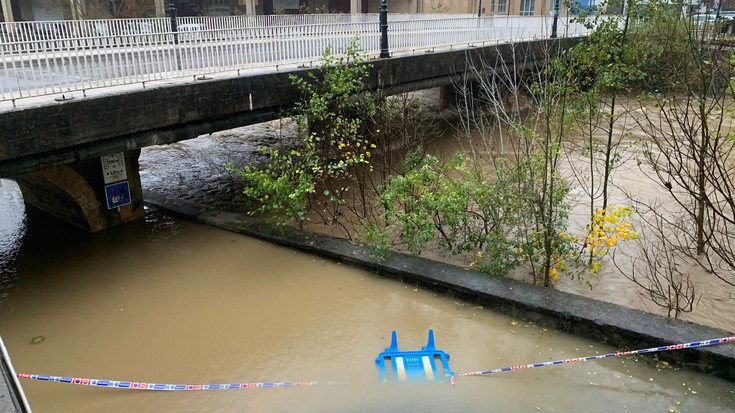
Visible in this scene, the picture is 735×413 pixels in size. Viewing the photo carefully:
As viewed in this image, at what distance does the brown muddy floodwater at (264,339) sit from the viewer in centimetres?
496

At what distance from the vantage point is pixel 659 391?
4898mm

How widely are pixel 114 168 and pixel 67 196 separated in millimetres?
869

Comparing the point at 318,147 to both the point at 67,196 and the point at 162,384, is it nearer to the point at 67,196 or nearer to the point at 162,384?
the point at 67,196

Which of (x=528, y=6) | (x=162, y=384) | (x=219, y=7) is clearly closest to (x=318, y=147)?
(x=162, y=384)

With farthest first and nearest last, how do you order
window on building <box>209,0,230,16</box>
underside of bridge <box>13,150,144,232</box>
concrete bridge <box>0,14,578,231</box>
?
1. window on building <box>209,0,230,16</box>
2. underside of bridge <box>13,150,144,232</box>
3. concrete bridge <box>0,14,578,231</box>

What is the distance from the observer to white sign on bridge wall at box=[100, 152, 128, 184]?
9305 mm

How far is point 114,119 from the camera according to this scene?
7.41 m

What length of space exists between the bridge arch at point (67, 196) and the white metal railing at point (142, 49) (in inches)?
66.2

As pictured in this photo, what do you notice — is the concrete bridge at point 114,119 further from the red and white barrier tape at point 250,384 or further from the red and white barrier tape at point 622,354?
the red and white barrier tape at point 622,354

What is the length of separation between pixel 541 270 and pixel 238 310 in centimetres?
388

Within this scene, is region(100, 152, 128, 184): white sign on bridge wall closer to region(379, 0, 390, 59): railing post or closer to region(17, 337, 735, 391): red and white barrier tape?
region(17, 337, 735, 391): red and white barrier tape

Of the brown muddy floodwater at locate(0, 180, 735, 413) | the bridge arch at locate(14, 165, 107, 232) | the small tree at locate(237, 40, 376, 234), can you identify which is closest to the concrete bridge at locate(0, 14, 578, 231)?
the bridge arch at locate(14, 165, 107, 232)

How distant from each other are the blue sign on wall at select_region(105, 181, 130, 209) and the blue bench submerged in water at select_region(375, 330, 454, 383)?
6283 millimetres

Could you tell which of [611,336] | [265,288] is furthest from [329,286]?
[611,336]
